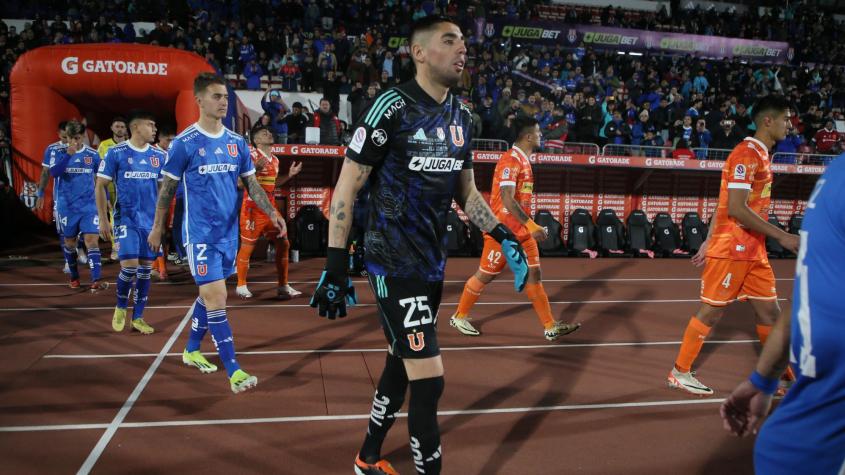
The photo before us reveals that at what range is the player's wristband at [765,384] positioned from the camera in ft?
6.11

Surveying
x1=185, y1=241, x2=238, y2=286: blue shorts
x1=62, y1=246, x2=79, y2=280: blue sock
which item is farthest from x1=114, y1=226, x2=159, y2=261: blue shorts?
x1=62, y1=246, x2=79, y2=280: blue sock

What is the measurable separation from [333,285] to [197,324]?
10.1 ft

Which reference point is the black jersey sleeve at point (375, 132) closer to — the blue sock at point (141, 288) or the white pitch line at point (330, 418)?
the white pitch line at point (330, 418)

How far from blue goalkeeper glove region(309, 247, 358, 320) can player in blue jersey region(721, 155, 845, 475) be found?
1714mm

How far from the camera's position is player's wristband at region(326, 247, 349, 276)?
8.79 ft

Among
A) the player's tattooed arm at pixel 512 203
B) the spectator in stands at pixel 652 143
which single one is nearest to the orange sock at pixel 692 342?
the player's tattooed arm at pixel 512 203

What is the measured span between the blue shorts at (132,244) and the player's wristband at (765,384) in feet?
19.5

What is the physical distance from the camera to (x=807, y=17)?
97.9ft

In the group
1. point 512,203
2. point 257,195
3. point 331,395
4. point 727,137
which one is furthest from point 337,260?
point 727,137

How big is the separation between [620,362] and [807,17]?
32458 millimetres

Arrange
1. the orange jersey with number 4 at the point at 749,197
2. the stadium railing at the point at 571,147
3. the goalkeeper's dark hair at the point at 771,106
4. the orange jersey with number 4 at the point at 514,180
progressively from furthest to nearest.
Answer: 1. the stadium railing at the point at 571,147
2. the orange jersey with number 4 at the point at 514,180
3. the goalkeeper's dark hair at the point at 771,106
4. the orange jersey with number 4 at the point at 749,197

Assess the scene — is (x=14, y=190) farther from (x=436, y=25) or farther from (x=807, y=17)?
(x=807, y=17)

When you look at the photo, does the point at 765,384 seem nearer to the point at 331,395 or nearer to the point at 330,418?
the point at 330,418

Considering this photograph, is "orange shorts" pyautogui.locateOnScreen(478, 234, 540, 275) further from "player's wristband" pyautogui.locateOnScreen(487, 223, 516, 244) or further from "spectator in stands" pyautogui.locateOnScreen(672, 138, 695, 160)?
"spectator in stands" pyautogui.locateOnScreen(672, 138, 695, 160)
